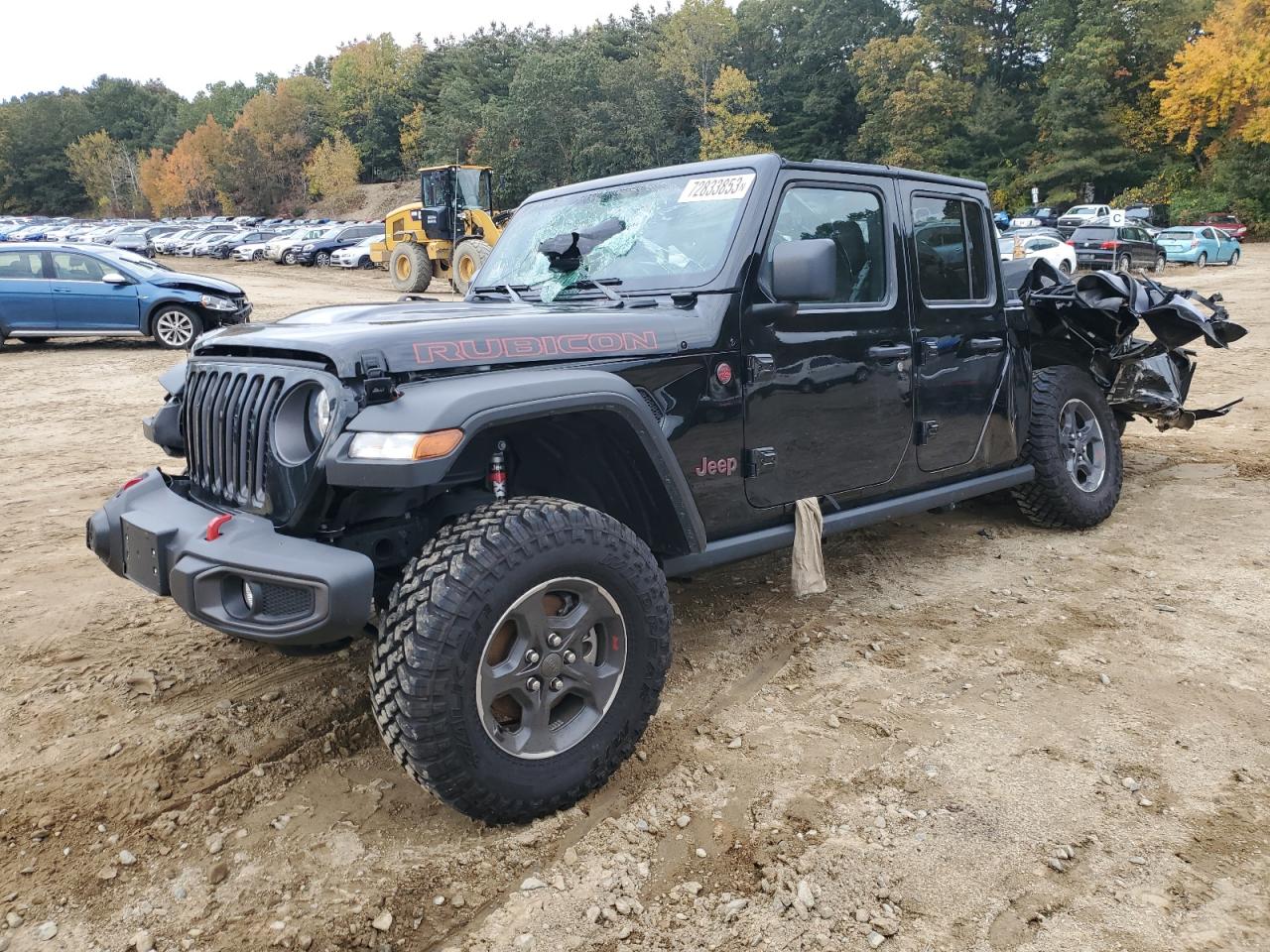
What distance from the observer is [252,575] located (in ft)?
8.15

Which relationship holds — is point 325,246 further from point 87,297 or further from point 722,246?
point 722,246

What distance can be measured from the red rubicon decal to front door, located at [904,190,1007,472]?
163 centimetres

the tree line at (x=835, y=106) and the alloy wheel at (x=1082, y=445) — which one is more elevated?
the tree line at (x=835, y=106)

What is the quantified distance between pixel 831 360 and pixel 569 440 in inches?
47.8

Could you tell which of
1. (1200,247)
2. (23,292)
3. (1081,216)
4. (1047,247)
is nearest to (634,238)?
(23,292)

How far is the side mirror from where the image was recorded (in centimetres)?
323

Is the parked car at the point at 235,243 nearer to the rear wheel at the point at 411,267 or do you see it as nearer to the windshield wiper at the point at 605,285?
the rear wheel at the point at 411,267

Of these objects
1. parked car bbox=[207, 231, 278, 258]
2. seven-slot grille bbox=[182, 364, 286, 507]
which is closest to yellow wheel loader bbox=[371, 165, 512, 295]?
parked car bbox=[207, 231, 278, 258]

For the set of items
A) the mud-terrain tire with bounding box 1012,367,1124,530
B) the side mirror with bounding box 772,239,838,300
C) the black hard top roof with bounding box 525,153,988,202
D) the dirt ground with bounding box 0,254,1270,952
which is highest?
the black hard top roof with bounding box 525,153,988,202

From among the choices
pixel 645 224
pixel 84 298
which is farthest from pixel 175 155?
pixel 645 224

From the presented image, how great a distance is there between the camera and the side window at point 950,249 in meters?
4.25

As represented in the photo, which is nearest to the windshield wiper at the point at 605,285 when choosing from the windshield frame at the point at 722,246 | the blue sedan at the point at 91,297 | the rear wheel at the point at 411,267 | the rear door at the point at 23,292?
the windshield frame at the point at 722,246

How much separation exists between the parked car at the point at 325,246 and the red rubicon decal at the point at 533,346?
32.6m

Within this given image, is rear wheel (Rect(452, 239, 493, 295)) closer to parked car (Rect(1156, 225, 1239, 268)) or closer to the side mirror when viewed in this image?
the side mirror
